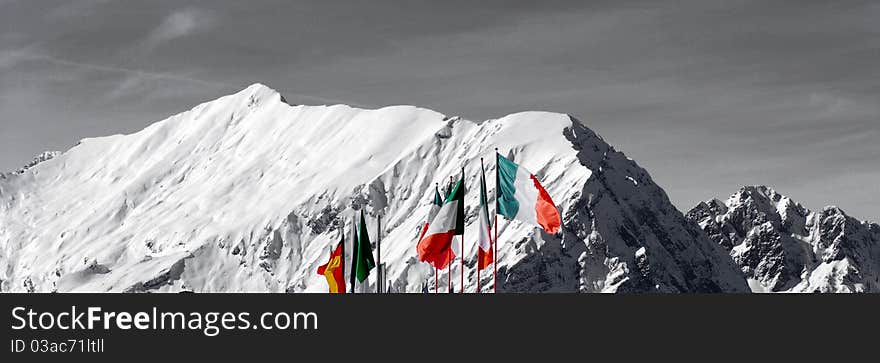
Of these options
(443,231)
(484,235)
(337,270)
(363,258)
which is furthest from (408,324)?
(337,270)

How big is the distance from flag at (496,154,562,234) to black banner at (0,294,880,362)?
59.4 ft

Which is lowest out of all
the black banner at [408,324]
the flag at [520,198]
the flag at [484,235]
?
the black banner at [408,324]

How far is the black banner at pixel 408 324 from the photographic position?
4600 cm

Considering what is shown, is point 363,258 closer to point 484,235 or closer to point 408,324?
point 484,235

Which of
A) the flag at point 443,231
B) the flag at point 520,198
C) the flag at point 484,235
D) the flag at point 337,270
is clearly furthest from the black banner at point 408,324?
the flag at point 337,270

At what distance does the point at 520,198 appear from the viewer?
69.8 meters

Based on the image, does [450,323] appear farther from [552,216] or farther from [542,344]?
[552,216]

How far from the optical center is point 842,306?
163 ft

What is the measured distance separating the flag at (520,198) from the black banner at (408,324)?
18.1 meters

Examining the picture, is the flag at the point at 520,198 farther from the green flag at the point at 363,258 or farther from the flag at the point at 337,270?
the flag at the point at 337,270

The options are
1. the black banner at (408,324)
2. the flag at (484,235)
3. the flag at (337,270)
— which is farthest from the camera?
the flag at (337,270)

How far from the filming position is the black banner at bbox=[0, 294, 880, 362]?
151ft

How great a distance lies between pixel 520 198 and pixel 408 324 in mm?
22595

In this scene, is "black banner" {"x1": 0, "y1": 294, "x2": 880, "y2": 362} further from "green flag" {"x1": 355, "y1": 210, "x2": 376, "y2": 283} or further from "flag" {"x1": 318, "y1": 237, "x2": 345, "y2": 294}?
"flag" {"x1": 318, "y1": 237, "x2": 345, "y2": 294}
